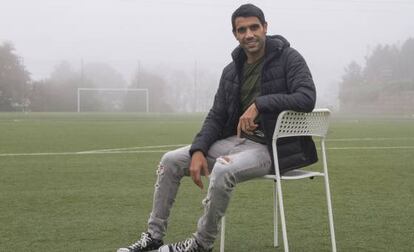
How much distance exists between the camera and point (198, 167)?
326 cm

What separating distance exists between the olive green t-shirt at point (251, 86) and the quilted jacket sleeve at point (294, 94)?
0.55ft

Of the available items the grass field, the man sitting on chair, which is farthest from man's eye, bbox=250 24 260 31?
the grass field

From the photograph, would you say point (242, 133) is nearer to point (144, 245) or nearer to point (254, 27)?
point (254, 27)

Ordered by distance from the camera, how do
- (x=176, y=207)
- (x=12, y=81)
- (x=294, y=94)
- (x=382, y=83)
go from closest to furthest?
(x=294, y=94)
(x=176, y=207)
(x=12, y=81)
(x=382, y=83)

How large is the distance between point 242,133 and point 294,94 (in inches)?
18.6

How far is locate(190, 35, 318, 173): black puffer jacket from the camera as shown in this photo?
3059 millimetres

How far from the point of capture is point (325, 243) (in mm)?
3799

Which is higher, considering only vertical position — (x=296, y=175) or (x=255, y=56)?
(x=255, y=56)

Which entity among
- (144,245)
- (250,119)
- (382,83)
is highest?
(250,119)

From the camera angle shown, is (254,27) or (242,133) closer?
(254,27)

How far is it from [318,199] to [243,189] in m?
0.74

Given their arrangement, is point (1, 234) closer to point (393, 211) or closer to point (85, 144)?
point (393, 211)

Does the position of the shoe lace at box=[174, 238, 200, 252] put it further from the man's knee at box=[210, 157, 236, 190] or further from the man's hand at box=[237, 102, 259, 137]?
the man's hand at box=[237, 102, 259, 137]

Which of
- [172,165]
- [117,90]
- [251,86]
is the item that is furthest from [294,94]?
[117,90]
